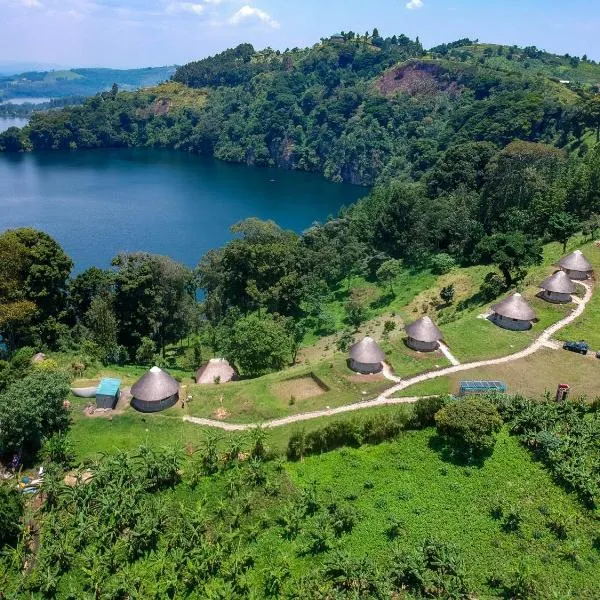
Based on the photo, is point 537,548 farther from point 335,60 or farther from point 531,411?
point 335,60

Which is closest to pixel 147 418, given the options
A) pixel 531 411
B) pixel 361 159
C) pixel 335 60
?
pixel 531 411

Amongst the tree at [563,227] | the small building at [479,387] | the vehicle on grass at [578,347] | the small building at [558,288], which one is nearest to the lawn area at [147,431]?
the small building at [479,387]

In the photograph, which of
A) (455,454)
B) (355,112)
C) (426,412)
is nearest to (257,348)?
(426,412)

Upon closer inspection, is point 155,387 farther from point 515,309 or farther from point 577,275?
point 577,275

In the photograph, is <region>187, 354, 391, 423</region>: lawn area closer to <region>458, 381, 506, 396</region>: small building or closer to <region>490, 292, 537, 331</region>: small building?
<region>458, 381, 506, 396</region>: small building

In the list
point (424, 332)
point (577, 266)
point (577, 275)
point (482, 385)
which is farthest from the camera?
point (577, 275)

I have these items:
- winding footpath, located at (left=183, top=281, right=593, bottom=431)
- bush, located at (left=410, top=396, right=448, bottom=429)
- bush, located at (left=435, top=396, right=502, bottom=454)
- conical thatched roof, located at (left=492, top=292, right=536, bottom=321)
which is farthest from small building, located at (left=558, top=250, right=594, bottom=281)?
bush, located at (left=410, top=396, right=448, bottom=429)
